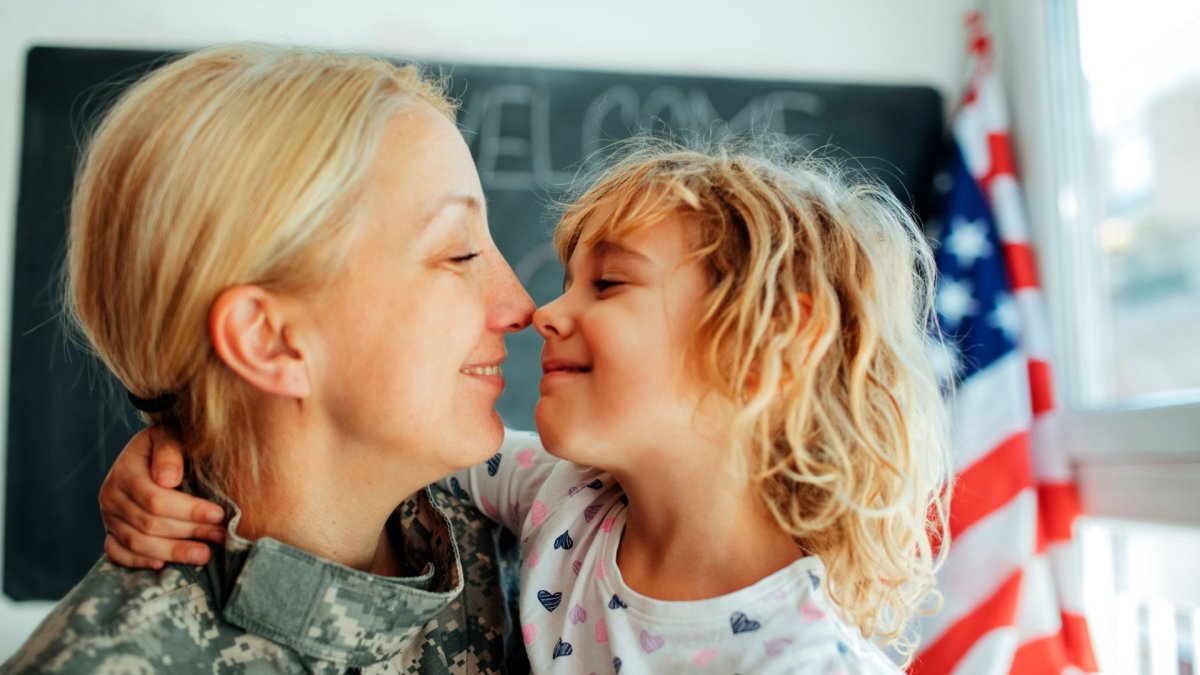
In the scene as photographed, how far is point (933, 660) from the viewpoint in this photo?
Answer: 2035 mm

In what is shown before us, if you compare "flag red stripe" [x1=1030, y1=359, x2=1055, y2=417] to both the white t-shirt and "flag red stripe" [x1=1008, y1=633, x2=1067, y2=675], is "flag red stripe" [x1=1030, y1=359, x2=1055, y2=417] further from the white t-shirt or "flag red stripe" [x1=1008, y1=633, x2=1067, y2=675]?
the white t-shirt

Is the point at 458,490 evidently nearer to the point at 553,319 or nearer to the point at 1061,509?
the point at 553,319

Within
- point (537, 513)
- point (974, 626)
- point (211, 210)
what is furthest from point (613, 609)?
point (974, 626)

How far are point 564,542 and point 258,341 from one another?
A: 20.1 inches

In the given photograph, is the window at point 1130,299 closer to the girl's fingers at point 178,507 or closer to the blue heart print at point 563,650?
the blue heart print at point 563,650

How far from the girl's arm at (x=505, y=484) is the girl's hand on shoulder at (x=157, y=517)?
0.46m

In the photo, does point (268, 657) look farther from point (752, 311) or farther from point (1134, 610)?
point (1134, 610)

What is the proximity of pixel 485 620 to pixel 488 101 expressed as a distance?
60.9 inches

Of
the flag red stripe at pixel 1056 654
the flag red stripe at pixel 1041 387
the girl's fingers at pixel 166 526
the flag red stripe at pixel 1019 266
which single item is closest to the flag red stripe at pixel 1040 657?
the flag red stripe at pixel 1056 654

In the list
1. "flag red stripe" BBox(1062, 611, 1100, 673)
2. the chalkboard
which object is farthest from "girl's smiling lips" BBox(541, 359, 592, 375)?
"flag red stripe" BBox(1062, 611, 1100, 673)

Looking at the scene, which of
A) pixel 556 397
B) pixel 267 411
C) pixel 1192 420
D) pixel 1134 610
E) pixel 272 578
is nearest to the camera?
pixel 272 578

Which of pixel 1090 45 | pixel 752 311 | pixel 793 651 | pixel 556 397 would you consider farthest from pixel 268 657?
pixel 1090 45

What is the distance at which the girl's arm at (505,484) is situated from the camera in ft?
4.63

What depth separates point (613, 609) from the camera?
1.12 meters
